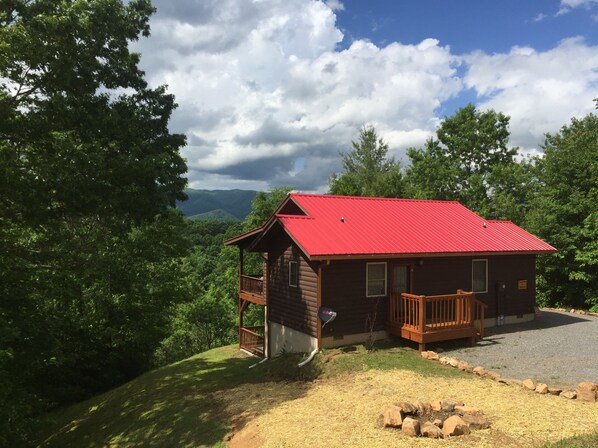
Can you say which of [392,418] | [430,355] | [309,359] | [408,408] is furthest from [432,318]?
[392,418]

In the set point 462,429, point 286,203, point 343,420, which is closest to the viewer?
point 462,429

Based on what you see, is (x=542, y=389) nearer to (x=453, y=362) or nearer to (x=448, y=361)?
(x=453, y=362)

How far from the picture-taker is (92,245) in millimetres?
14148

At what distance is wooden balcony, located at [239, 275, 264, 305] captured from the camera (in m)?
18.0

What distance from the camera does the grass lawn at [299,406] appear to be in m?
7.78

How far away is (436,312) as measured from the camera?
14.0 metres

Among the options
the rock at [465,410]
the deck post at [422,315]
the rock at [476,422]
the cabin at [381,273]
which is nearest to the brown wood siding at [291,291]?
the cabin at [381,273]

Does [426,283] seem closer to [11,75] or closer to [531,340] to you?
[531,340]

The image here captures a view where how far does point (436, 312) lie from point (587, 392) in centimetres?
540

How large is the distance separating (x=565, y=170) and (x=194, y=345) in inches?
1230

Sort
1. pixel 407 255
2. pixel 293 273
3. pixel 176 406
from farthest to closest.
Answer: pixel 293 273 → pixel 407 255 → pixel 176 406

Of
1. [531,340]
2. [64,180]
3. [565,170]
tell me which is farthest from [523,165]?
[64,180]

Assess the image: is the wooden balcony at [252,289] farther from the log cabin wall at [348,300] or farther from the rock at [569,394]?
the rock at [569,394]

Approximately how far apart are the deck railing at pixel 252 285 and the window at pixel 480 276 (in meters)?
8.66
